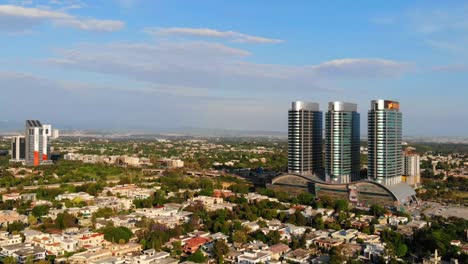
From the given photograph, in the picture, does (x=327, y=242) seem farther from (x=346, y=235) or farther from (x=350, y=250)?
(x=346, y=235)

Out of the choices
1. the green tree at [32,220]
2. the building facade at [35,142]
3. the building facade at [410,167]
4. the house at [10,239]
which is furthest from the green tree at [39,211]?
the building facade at [35,142]

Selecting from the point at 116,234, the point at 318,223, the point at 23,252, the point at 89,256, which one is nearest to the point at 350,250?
the point at 318,223

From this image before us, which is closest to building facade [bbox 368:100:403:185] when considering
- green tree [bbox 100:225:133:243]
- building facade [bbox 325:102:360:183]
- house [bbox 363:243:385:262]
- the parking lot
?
building facade [bbox 325:102:360:183]

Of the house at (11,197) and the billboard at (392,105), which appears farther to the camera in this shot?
the billboard at (392,105)

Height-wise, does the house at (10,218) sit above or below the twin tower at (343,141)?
below

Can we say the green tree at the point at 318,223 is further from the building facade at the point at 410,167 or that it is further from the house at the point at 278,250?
the building facade at the point at 410,167

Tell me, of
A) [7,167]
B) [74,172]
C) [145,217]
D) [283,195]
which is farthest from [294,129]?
[7,167]
